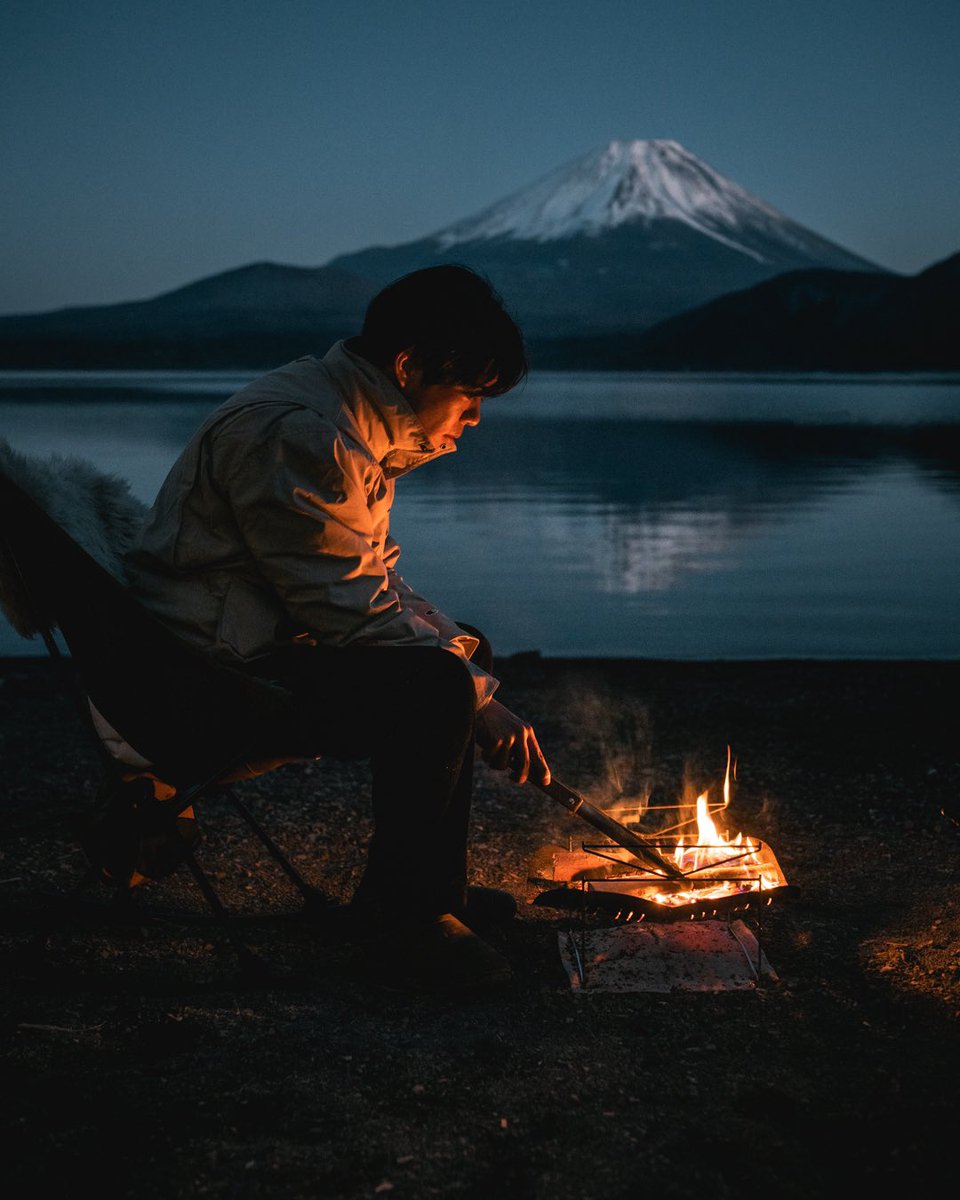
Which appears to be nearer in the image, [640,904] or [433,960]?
[433,960]

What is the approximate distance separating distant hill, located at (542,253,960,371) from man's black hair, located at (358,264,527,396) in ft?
436

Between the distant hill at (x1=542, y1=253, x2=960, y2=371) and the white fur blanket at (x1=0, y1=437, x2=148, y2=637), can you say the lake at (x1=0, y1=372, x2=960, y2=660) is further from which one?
the distant hill at (x1=542, y1=253, x2=960, y2=371)

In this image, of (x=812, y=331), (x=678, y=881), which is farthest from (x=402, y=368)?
(x=812, y=331)

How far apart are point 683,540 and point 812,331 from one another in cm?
14773

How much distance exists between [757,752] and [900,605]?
477 centimetres

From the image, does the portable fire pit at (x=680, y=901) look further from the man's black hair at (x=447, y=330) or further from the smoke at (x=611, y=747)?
the man's black hair at (x=447, y=330)

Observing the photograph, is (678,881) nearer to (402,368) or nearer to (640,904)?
(640,904)

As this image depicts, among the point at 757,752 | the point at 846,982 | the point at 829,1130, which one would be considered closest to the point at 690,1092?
the point at 829,1130

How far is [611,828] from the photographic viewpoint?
3246mm

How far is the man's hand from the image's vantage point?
2.92 m

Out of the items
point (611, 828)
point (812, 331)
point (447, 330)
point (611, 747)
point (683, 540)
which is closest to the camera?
point (447, 330)

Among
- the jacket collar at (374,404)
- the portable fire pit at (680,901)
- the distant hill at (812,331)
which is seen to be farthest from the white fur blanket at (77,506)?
the distant hill at (812,331)

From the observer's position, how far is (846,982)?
3.08 meters

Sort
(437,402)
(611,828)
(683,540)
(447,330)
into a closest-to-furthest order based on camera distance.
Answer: (447,330), (437,402), (611,828), (683,540)
